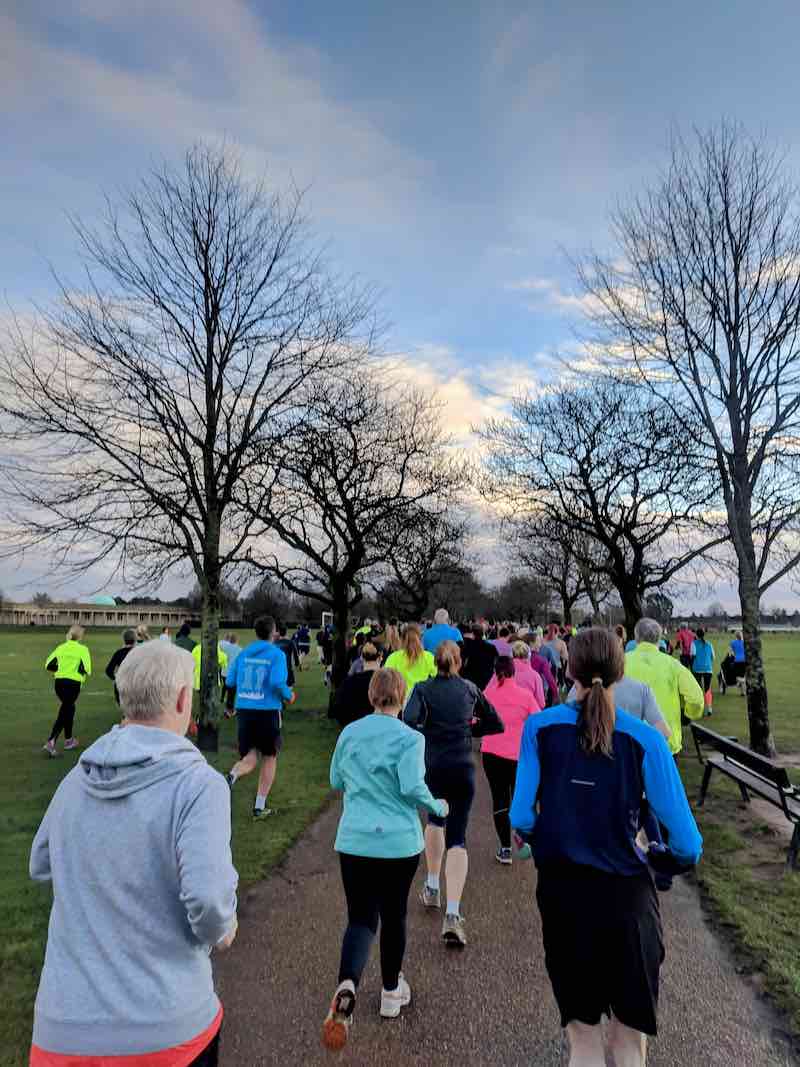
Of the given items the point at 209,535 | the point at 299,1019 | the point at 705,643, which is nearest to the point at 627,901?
the point at 299,1019

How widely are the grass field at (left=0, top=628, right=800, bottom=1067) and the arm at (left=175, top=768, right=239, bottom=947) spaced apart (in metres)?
2.35

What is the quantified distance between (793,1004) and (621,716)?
8.29ft

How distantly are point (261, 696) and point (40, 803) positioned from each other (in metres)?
3.34

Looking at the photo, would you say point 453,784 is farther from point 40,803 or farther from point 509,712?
point 40,803

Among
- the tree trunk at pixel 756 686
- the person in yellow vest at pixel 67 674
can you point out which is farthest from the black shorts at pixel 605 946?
the person in yellow vest at pixel 67 674

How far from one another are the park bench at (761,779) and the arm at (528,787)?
14.8ft

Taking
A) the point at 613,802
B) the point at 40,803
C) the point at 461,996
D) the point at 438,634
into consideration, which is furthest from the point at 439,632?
the point at 613,802

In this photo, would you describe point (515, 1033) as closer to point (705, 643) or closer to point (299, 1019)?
point (299, 1019)

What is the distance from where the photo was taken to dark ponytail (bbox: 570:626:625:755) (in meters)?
2.66

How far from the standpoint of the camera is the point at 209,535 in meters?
11.9

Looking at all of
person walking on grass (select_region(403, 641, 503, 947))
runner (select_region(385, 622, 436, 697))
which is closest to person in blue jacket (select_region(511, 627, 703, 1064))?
person walking on grass (select_region(403, 641, 503, 947))

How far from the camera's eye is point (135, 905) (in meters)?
1.91

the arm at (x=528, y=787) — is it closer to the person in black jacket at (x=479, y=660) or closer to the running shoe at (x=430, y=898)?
the running shoe at (x=430, y=898)

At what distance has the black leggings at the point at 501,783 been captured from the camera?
6.24m
